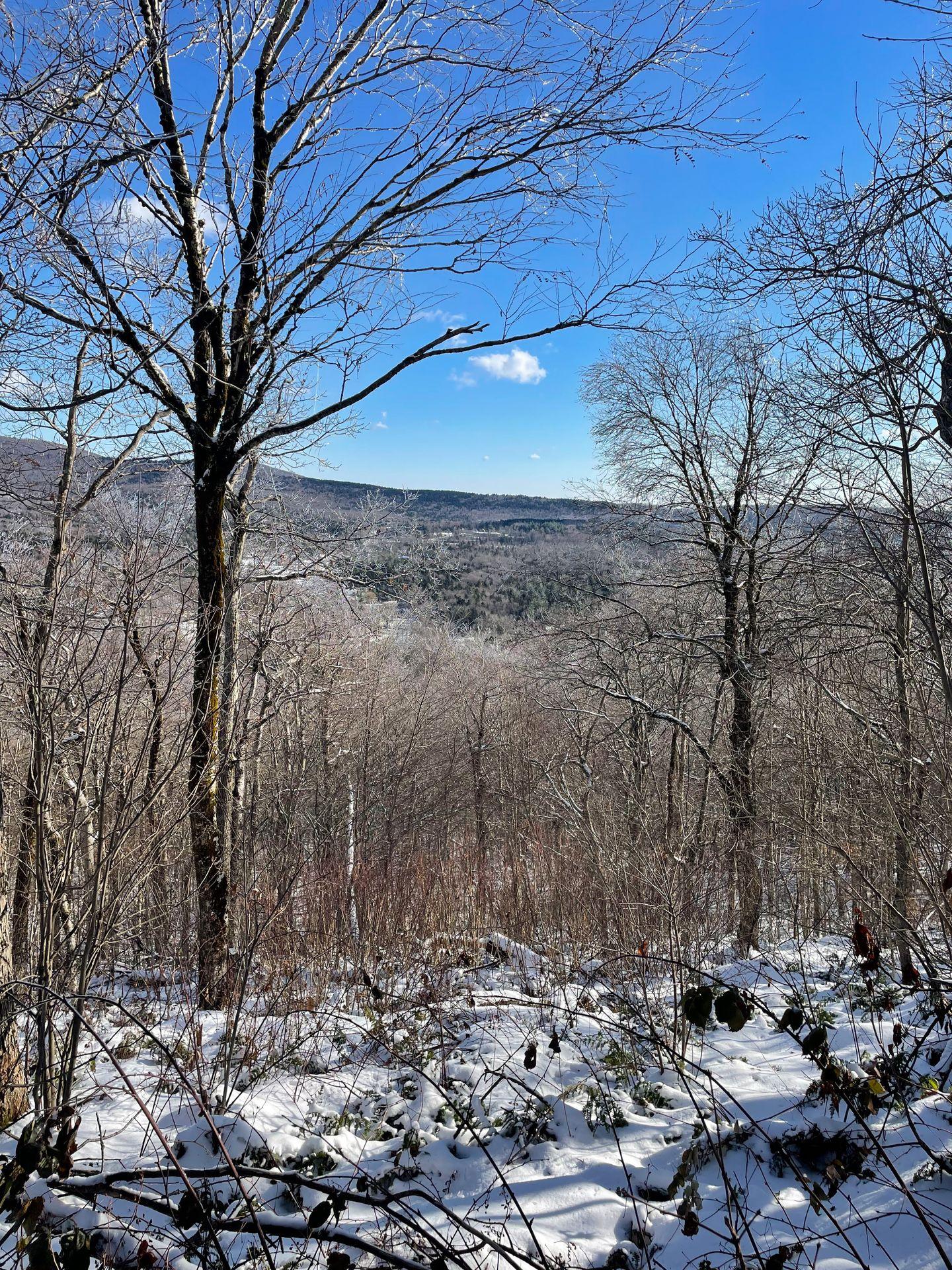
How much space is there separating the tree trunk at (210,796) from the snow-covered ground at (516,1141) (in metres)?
0.47

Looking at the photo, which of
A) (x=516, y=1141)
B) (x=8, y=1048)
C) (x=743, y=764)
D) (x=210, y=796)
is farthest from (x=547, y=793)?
(x=8, y=1048)

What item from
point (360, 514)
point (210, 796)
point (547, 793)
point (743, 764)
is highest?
point (360, 514)

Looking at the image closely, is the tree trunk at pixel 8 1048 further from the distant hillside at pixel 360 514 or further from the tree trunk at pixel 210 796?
the distant hillside at pixel 360 514

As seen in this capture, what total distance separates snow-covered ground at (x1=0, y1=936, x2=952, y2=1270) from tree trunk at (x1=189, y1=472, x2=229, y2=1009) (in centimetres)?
47

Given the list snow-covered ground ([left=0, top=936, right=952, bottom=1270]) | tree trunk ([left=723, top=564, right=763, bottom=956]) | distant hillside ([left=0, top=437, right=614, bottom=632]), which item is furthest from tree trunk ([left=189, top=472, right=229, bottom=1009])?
tree trunk ([left=723, top=564, right=763, bottom=956])

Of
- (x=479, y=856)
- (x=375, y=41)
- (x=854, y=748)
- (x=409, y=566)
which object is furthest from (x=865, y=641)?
(x=375, y=41)

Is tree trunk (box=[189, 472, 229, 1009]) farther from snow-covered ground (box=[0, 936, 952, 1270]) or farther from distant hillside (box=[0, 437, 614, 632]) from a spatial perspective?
distant hillside (box=[0, 437, 614, 632])

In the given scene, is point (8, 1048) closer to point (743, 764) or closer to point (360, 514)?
point (360, 514)

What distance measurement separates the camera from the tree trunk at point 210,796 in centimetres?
509

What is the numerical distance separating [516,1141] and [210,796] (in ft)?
9.96

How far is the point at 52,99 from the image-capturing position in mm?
3184

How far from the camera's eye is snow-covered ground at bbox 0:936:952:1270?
2168 millimetres

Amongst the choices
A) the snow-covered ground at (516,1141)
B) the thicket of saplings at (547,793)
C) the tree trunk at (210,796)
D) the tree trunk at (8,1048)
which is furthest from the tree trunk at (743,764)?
the tree trunk at (8,1048)

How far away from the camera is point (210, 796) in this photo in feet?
17.6
